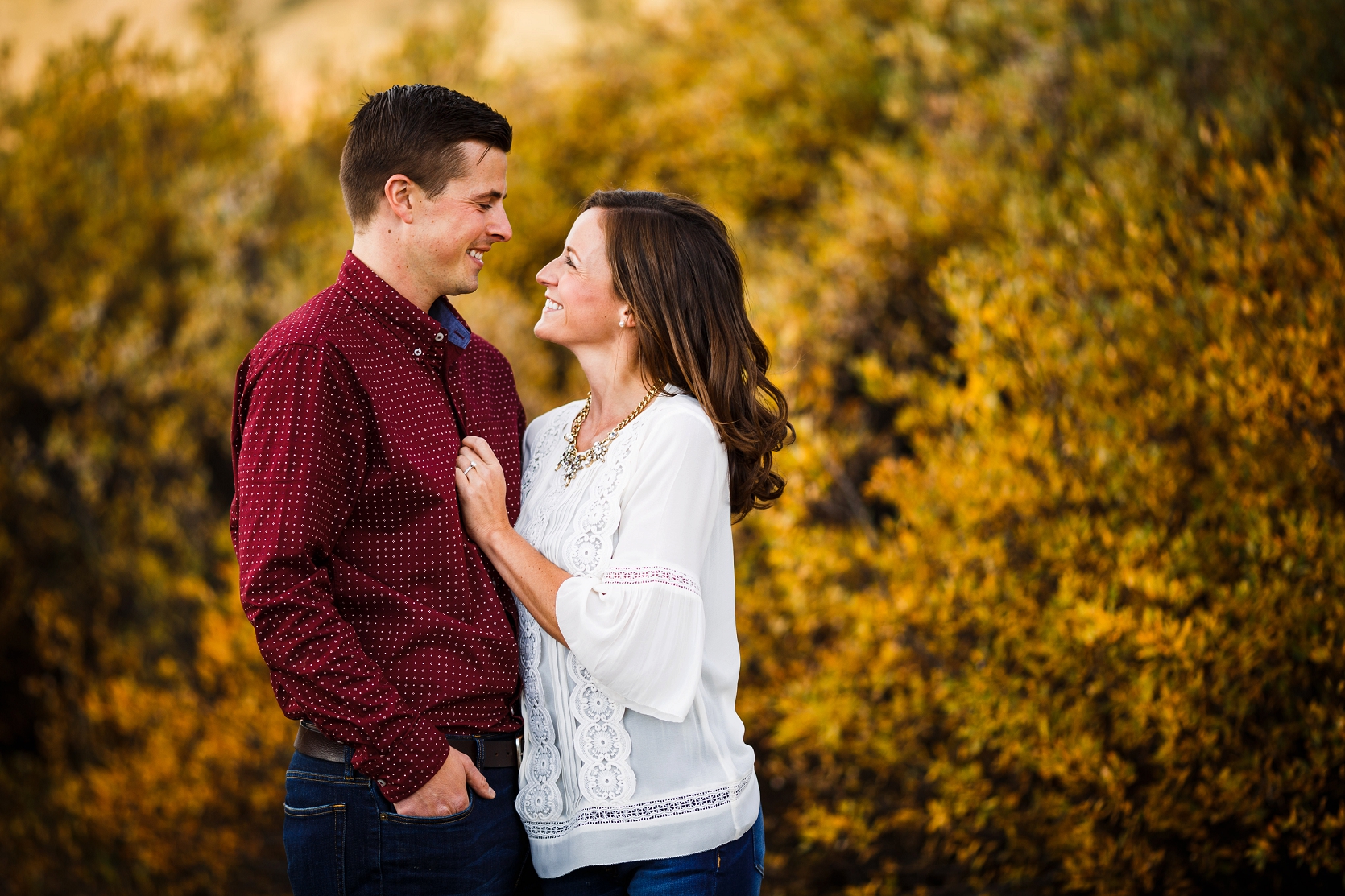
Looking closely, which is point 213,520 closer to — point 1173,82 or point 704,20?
point 704,20

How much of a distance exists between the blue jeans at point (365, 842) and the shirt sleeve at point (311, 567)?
0.26 ft

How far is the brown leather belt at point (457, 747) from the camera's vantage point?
184 centimetres

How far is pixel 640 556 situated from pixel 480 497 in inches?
13.8

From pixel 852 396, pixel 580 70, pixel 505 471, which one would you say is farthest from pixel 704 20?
pixel 505 471

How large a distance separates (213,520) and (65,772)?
1522mm

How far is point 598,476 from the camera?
203 centimetres

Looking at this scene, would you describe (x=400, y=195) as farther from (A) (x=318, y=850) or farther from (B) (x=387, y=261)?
(A) (x=318, y=850)

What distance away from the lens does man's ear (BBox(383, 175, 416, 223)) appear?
1.99 metres

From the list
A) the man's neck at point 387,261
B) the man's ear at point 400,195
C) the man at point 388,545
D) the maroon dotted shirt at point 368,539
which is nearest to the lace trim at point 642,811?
the man at point 388,545

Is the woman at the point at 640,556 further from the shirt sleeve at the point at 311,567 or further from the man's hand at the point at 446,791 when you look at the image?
the shirt sleeve at the point at 311,567

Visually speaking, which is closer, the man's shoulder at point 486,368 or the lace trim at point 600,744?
the lace trim at point 600,744

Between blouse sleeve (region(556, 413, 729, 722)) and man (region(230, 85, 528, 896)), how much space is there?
0.78 feet

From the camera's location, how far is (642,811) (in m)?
1.88

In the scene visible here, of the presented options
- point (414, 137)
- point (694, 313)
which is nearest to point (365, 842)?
point (694, 313)
